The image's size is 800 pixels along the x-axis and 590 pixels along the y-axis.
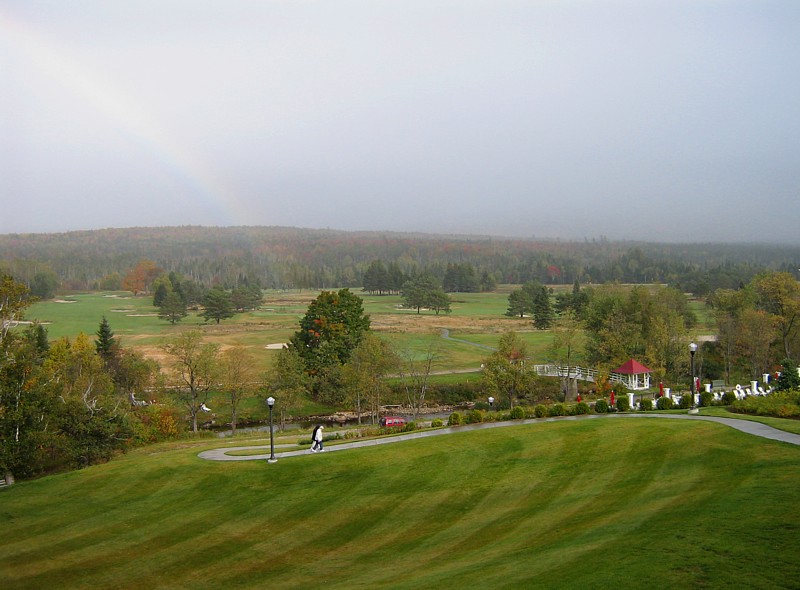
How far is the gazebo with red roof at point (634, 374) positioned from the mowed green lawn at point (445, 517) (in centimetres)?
2562

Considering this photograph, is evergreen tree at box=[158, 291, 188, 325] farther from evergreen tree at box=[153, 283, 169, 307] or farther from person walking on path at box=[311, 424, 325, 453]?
person walking on path at box=[311, 424, 325, 453]

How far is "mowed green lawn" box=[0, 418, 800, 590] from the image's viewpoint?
11.0 m

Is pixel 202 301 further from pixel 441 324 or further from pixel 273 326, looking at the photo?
pixel 441 324

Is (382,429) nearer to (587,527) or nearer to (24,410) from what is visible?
(24,410)

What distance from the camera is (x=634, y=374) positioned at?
1876 inches

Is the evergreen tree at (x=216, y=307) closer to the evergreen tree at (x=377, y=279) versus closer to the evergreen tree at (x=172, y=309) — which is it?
the evergreen tree at (x=172, y=309)

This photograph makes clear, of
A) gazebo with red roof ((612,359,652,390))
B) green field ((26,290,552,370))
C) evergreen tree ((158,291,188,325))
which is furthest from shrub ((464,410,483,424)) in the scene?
evergreen tree ((158,291,188,325))

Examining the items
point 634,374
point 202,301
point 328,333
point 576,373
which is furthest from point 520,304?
point 634,374

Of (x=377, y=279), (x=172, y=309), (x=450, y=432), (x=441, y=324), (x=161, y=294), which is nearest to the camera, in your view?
(x=450, y=432)

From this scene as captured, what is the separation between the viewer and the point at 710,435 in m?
18.9

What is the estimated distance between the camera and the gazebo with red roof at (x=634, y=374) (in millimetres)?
47031

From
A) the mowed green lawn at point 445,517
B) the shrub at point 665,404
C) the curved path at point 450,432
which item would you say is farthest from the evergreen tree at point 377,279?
the mowed green lawn at point 445,517

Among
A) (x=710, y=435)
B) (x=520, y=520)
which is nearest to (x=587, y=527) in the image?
(x=520, y=520)

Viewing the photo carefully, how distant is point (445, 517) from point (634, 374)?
35.5m
